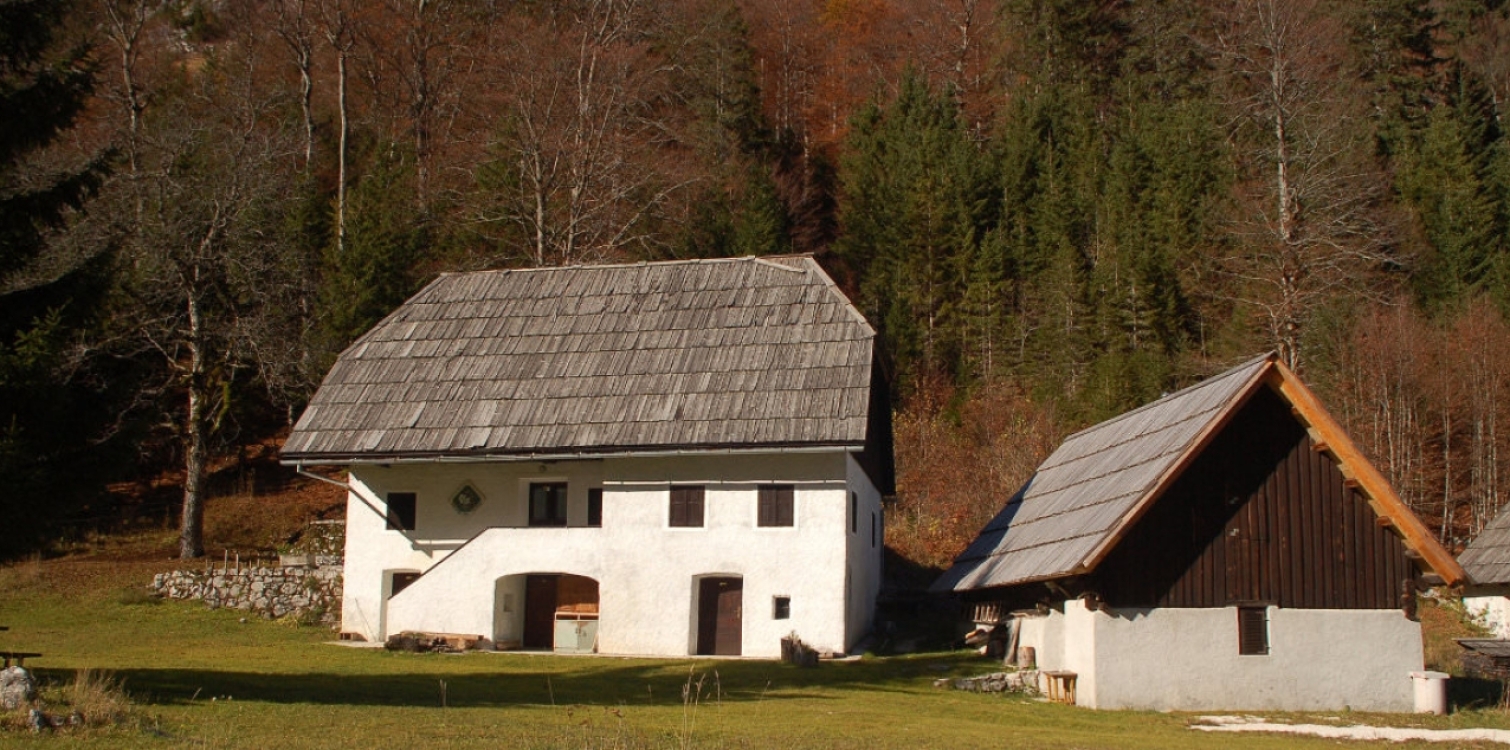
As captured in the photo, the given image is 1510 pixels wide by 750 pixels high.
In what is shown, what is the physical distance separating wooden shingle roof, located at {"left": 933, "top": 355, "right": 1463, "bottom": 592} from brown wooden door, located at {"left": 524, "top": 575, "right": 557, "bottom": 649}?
8.50 meters

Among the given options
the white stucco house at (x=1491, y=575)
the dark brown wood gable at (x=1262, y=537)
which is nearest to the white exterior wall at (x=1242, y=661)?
the dark brown wood gable at (x=1262, y=537)

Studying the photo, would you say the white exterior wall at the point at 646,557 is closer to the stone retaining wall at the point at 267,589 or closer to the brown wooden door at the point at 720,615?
the brown wooden door at the point at 720,615

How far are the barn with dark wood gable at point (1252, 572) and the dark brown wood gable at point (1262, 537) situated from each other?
0.02 metres

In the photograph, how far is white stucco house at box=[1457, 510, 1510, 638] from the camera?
28244 millimetres

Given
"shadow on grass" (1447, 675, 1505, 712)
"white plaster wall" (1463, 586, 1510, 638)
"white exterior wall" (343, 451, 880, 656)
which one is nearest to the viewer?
"shadow on grass" (1447, 675, 1505, 712)

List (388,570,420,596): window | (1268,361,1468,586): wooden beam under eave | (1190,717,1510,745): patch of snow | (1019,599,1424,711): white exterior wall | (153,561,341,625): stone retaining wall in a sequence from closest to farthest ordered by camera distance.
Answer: (1190,717,1510,745): patch of snow → (1019,599,1424,711): white exterior wall → (1268,361,1468,586): wooden beam under eave → (388,570,420,596): window → (153,561,341,625): stone retaining wall

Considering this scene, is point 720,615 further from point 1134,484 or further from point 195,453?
point 195,453

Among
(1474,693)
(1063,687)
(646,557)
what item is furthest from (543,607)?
(1474,693)

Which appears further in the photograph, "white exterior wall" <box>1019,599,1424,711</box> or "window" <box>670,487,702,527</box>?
"window" <box>670,487,702,527</box>

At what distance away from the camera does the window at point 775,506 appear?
27578mm

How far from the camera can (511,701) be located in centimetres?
1816

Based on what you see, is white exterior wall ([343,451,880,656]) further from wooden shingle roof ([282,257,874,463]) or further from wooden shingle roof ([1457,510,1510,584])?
wooden shingle roof ([1457,510,1510,584])

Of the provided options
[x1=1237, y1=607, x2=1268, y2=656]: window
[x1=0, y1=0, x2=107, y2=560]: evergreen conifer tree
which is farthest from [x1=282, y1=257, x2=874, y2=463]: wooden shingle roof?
[x1=0, y1=0, x2=107, y2=560]: evergreen conifer tree

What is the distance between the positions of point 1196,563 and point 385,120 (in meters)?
44.5
